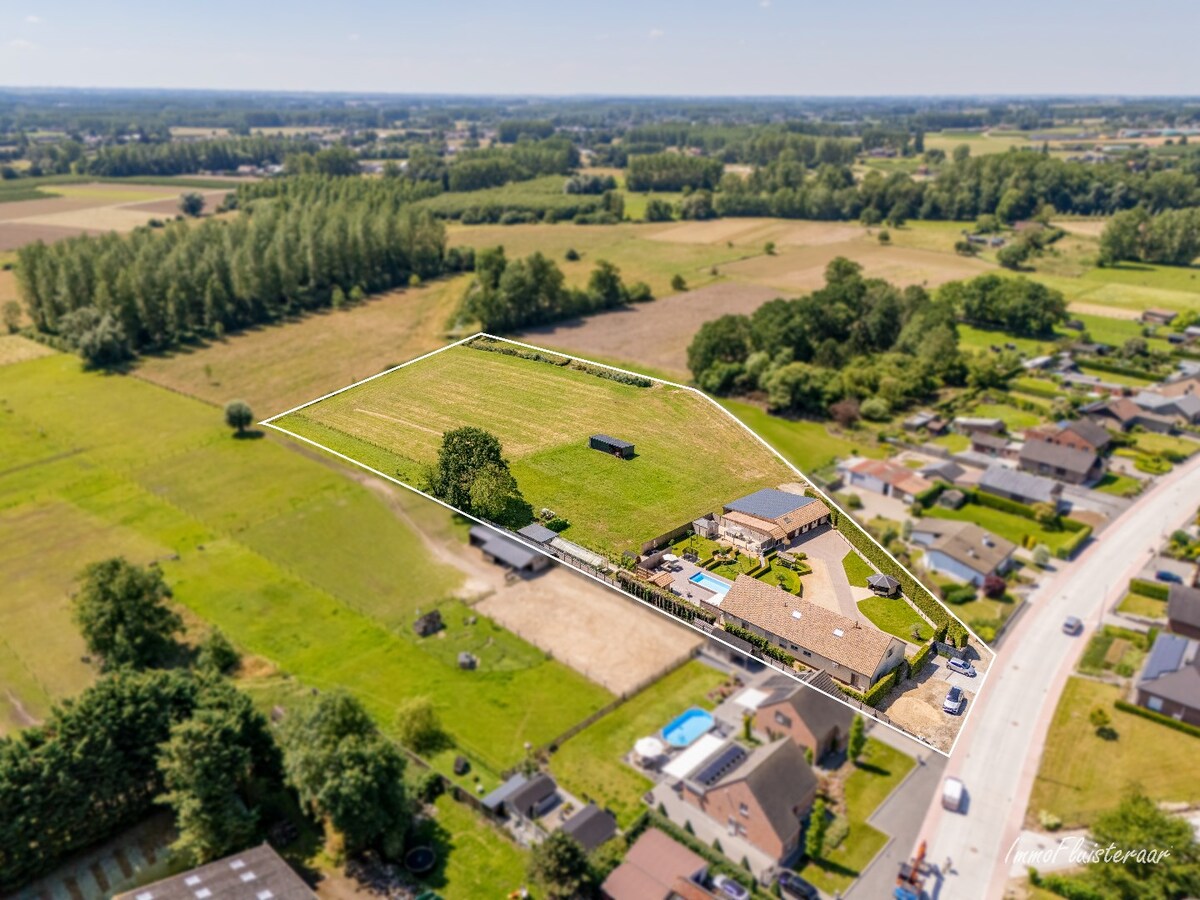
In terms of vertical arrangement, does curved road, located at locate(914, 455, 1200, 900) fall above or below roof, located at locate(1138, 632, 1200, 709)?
below

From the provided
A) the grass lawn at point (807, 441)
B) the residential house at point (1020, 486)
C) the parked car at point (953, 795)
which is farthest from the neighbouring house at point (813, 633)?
the residential house at point (1020, 486)

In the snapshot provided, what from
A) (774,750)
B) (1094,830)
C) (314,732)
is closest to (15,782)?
(314,732)

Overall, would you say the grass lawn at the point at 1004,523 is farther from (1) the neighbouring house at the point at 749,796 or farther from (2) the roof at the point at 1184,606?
(1) the neighbouring house at the point at 749,796

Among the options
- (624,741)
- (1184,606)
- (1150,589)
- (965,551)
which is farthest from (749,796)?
(1150,589)

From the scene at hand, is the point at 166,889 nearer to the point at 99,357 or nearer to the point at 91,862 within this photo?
the point at 91,862

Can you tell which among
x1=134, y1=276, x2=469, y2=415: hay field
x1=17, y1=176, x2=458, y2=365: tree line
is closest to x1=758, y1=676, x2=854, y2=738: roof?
x1=134, y1=276, x2=469, y2=415: hay field

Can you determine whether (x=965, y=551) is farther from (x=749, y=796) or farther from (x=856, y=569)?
(x=856, y=569)

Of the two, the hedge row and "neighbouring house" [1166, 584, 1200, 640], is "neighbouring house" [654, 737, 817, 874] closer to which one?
the hedge row
